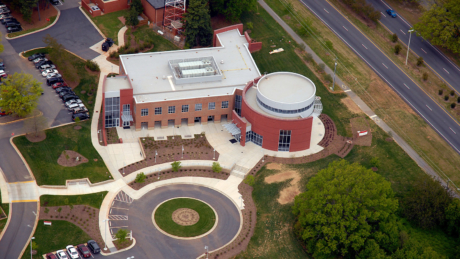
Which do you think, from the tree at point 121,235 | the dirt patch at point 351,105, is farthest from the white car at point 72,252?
the dirt patch at point 351,105

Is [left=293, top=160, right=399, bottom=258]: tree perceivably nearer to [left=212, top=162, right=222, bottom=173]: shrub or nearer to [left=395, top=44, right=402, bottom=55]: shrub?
[left=212, top=162, right=222, bottom=173]: shrub

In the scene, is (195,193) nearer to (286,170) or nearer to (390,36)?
(286,170)

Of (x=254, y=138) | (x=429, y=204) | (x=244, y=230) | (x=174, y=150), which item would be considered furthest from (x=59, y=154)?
(x=429, y=204)

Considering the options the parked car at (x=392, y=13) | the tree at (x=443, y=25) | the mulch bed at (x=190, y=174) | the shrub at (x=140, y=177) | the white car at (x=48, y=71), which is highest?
the tree at (x=443, y=25)

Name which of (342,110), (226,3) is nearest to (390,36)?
(342,110)

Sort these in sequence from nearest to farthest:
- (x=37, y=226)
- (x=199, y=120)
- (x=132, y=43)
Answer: (x=37, y=226) → (x=199, y=120) → (x=132, y=43)

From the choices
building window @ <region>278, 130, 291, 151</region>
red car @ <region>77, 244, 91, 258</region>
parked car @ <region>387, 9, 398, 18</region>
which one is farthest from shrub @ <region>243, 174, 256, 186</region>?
parked car @ <region>387, 9, 398, 18</region>

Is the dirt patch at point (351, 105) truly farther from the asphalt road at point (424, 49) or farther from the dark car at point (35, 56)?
the dark car at point (35, 56)
